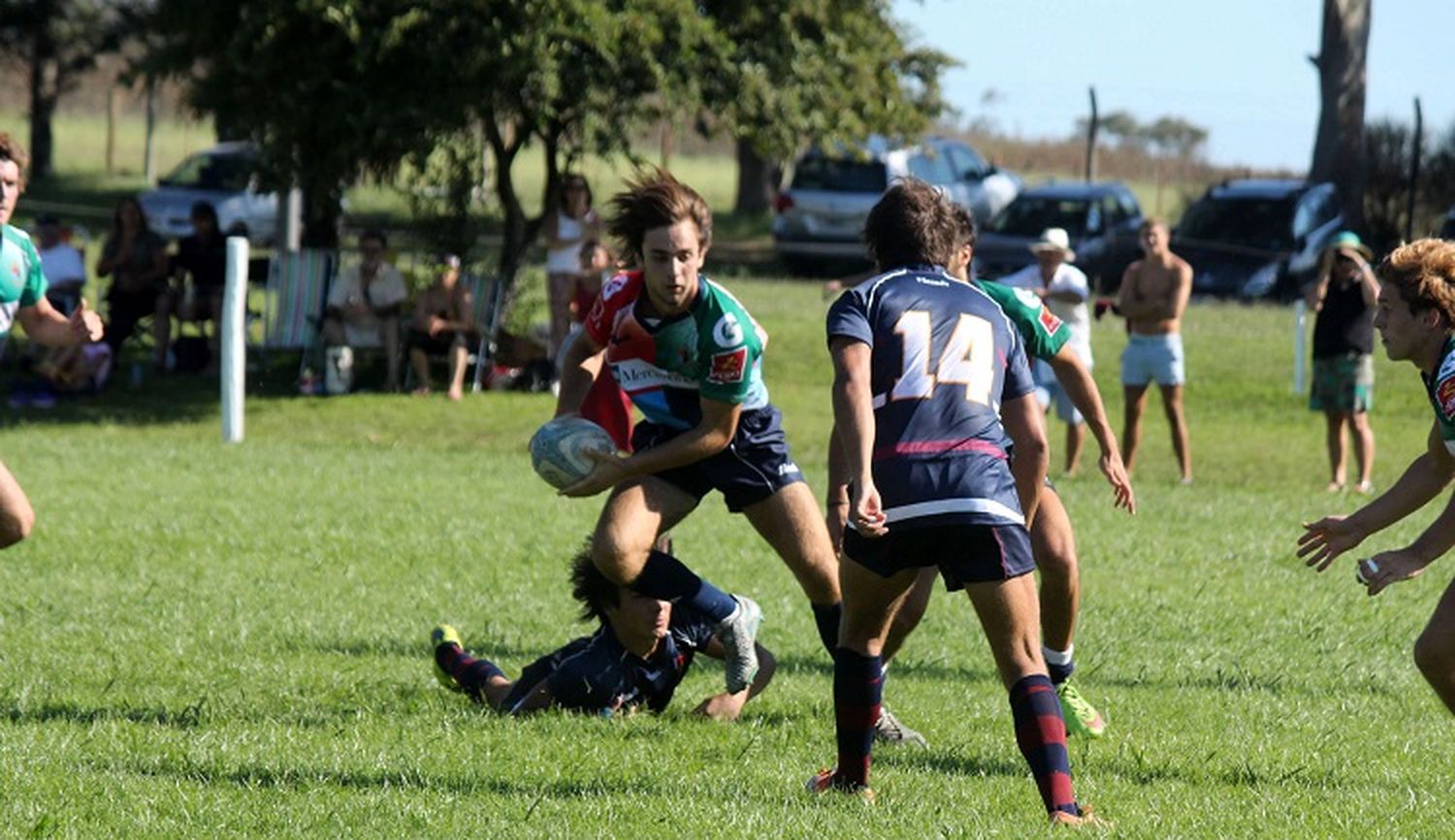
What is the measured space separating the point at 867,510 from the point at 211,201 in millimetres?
31119

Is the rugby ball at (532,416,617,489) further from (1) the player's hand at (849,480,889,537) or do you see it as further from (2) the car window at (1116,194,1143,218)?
(2) the car window at (1116,194,1143,218)

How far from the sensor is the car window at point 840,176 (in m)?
31.5

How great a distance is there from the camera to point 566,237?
1950 centimetres

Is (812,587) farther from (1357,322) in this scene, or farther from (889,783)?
(1357,322)

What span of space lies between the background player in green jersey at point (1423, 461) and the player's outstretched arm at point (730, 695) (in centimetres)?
226

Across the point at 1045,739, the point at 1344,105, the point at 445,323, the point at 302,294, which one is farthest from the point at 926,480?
the point at 1344,105

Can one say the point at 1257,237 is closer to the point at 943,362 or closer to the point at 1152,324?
the point at 1152,324

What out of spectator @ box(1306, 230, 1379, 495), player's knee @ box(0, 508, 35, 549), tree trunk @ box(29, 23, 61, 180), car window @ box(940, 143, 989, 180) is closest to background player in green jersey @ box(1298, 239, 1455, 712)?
player's knee @ box(0, 508, 35, 549)

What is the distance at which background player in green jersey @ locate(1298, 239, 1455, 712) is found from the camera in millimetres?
5547

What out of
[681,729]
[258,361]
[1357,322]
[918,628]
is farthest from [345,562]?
[258,361]

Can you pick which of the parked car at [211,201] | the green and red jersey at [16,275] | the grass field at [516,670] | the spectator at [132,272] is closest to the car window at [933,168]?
the parked car at [211,201]

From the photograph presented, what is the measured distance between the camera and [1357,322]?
15.4 metres

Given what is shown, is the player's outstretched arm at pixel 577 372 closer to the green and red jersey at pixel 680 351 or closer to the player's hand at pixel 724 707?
the green and red jersey at pixel 680 351

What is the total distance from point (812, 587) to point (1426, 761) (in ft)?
6.81
